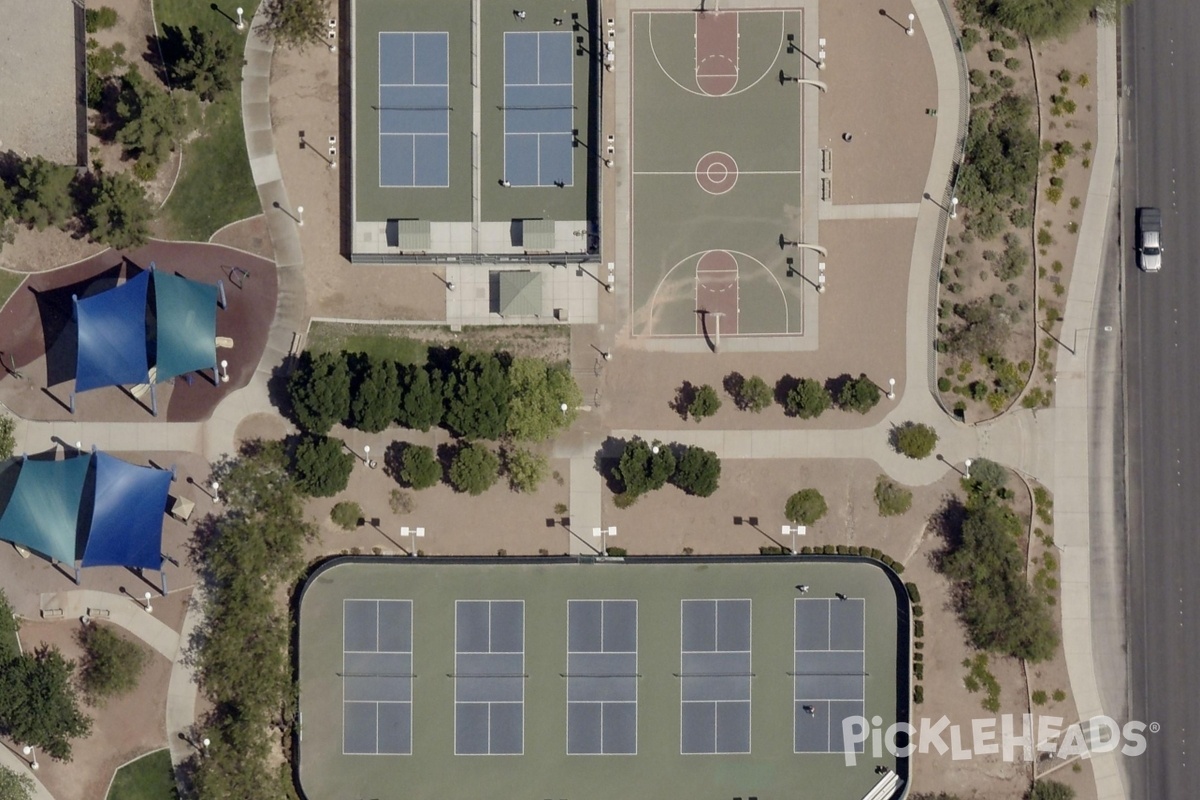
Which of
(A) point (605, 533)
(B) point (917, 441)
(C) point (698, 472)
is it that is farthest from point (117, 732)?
(B) point (917, 441)

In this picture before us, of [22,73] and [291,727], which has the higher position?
[22,73]

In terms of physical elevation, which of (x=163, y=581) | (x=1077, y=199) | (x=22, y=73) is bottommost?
(x=163, y=581)

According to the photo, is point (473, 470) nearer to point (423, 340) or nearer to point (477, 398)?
point (477, 398)

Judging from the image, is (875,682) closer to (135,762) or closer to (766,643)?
(766,643)

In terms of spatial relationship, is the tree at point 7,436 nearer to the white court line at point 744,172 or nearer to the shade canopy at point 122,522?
the shade canopy at point 122,522

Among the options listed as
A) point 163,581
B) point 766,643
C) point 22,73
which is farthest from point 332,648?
point 22,73

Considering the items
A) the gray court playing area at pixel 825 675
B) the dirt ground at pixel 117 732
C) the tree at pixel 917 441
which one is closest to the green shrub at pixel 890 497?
the tree at pixel 917 441
